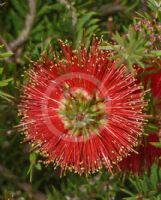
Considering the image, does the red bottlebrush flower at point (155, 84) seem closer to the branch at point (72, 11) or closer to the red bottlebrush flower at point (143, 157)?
the red bottlebrush flower at point (143, 157)

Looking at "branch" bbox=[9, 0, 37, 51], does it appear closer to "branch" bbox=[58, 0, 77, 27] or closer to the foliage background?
the foliage background

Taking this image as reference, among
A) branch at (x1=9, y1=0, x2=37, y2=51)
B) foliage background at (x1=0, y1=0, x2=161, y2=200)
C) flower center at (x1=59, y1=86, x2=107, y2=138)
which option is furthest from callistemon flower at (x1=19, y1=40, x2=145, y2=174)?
branch at (x1=9, y1=0, x2=37, y2=51)

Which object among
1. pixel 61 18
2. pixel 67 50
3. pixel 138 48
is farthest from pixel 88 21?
pixel 138 48

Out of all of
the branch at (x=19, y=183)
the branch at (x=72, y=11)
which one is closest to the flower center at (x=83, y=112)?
the branch at (x=72, y=11)

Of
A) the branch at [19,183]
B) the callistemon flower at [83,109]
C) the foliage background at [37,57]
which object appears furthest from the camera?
the branch at [19,183]

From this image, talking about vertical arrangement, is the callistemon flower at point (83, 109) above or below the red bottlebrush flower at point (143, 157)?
above

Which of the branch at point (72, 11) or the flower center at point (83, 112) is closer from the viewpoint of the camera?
the flower center at point (83, 112)

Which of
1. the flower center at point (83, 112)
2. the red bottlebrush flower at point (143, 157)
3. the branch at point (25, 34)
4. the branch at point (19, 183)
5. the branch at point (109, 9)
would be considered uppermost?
the branch at point (109, 9)
